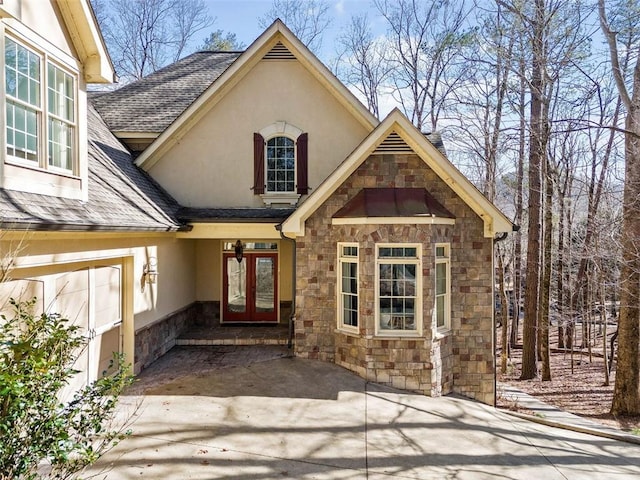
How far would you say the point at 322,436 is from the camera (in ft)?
21.5

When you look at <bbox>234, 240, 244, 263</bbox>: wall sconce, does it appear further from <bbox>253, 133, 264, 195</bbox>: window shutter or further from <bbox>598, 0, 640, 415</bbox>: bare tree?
<bbox>598, 0, 640, 415</bbox>: bare tree

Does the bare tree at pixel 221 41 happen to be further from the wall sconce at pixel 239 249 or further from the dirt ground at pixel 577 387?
the dirt ground at pixel 577 387

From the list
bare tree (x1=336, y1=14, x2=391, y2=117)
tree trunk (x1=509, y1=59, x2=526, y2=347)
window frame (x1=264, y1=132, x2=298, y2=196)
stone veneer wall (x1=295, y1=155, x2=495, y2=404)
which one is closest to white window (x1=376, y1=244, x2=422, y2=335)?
stone veneer wall (x1=295, y1=155, x2=495, y2=404)

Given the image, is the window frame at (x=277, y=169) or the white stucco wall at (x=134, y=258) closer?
the white stucco wall at (x=134, y=258)

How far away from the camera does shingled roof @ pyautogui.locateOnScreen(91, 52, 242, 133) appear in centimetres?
1255

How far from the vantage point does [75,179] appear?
267 inches

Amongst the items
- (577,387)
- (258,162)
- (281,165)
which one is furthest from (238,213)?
(577,387)

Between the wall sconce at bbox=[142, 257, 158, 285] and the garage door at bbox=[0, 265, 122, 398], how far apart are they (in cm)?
67

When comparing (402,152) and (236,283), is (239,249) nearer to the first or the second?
(236,283)

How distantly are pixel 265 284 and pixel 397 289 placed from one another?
4.96 metres

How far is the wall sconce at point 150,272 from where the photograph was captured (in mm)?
9117

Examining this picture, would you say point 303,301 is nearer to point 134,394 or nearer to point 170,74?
point 134,394

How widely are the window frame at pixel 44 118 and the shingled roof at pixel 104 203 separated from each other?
45 cm

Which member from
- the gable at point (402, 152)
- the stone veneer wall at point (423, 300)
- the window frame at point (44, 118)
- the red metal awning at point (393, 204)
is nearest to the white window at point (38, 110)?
the window frame at point (44, 118)
